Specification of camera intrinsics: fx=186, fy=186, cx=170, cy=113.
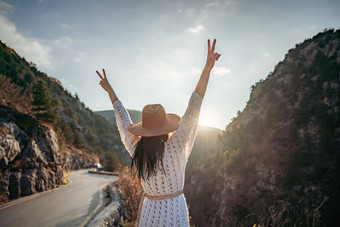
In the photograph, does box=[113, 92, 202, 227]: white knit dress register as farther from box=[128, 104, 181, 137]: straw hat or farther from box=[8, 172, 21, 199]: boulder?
box=[8, 172, 21, 199]: boulder

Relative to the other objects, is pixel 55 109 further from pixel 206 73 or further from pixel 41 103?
pixel 206 73

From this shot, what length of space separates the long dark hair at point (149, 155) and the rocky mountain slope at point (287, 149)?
14674 mm

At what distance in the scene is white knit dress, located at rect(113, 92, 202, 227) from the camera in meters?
1.51

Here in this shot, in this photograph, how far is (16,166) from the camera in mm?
9836

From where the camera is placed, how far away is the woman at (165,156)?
150 cm

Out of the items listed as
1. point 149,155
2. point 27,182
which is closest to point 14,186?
point 27,182

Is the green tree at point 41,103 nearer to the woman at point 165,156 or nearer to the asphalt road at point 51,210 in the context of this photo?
the asphalt road at point 51,210

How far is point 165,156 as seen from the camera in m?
1.50

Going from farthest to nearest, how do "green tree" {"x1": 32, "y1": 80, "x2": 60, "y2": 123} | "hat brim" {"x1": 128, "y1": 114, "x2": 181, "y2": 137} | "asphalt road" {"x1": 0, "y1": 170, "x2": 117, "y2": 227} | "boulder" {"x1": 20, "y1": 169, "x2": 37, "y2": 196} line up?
1. "green tree" {"x1": 32, "y1": 80, "x2": 60, "y2": 123}
2. "boulder" {"x1": 20, "y1": 169, "x2": 37, "y2": 196}
3. "asphalt road" {"x1": 0, "y1": 170, "x2": 117, "y2": 227}
4. "hat brim" {"x1": 128, "y1": 114, "x2": 181, "y2": 137}

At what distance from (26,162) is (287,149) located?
933 inches

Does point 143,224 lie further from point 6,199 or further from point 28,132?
point 28,132

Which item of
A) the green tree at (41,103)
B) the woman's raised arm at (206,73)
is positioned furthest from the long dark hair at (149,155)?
the green tree at (41,103)

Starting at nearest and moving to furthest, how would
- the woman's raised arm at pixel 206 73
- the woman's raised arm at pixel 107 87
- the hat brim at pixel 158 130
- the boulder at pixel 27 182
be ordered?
1. the hat brim at pixel 158 130
2. the woman's raised arm at pixel 206 73
3. the woman's raised arm at pixel 107 87
4. the boulder at pixel 27 182

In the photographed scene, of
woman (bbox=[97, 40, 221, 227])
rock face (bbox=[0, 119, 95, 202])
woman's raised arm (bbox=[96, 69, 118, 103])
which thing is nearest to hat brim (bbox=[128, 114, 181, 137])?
woman (bbox=[97, 40, 221, 227])
